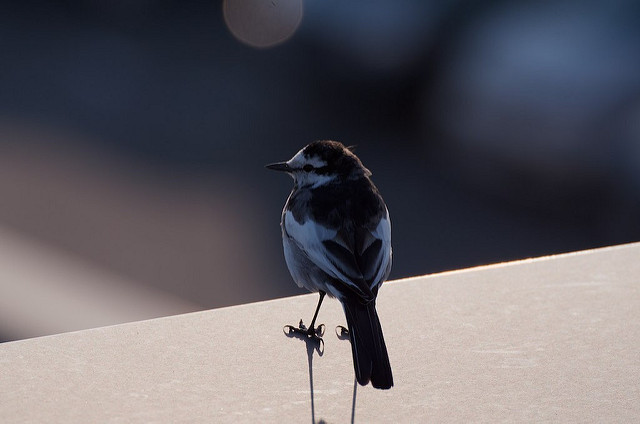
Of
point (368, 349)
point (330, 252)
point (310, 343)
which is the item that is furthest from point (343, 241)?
point (368, 349)

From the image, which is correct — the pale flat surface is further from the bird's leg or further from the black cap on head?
the black cap on head

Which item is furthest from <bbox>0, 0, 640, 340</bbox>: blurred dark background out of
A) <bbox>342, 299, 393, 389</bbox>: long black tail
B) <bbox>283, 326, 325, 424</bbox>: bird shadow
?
<bbox>342, 299, 393, 389</bbox>: long black tail

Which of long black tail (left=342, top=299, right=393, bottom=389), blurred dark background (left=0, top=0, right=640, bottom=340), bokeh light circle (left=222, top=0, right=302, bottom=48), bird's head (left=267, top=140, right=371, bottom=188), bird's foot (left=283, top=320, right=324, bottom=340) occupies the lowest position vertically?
long black tail (left=342, top=299, right=393, bottom=389)

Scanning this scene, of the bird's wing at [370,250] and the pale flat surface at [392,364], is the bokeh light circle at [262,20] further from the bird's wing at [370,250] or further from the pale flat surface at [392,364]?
the pale flat surface at [392,364]

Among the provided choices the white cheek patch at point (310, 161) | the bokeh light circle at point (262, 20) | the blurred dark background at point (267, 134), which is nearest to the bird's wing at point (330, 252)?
the white cheek patch at point (310, 161)

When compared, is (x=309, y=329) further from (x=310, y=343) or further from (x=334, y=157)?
(x=334, y=157)

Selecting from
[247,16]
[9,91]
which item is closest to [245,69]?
[247,16]
